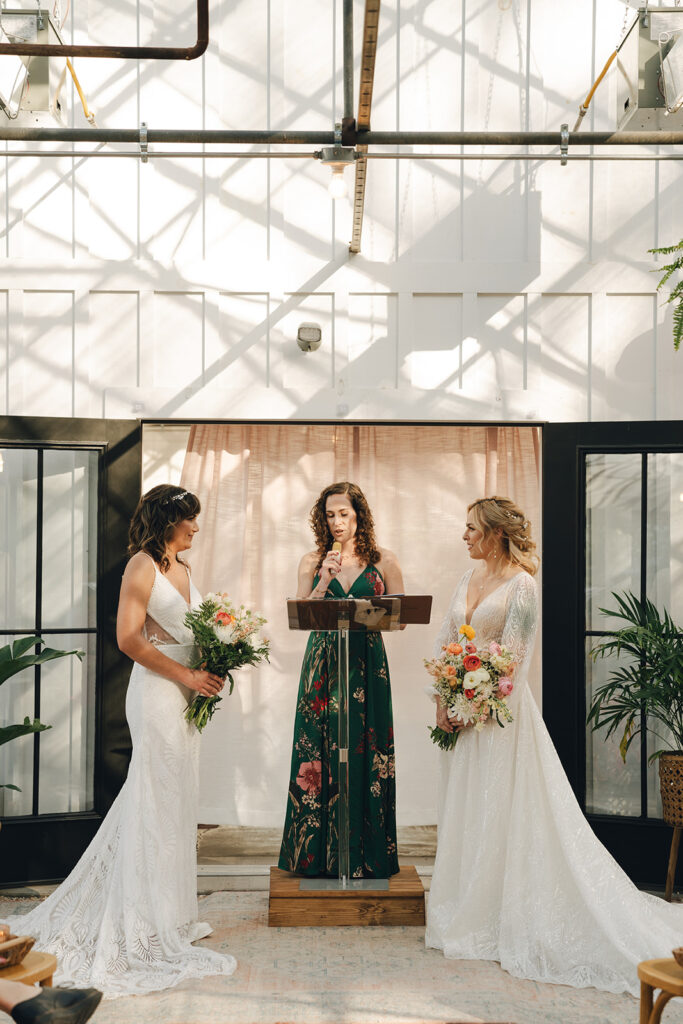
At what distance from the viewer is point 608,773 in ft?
17.2

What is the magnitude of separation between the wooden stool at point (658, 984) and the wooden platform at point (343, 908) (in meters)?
1.68

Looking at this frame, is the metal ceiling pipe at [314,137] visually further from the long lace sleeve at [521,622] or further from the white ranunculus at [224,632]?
the white ranunculus at [224,632]

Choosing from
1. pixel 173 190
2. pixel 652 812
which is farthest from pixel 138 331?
pixel 652 812

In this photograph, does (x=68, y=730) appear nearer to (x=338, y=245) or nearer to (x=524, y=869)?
(x=524, y=869)

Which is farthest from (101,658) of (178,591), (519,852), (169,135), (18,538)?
(169,135)

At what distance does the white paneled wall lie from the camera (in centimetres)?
536

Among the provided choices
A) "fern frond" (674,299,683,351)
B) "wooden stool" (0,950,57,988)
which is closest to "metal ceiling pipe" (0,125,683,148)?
"fern frond" (674,299,683,351)

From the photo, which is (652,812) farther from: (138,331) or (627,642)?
(138,331)

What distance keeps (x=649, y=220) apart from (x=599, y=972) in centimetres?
366

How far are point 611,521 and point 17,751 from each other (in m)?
3.22

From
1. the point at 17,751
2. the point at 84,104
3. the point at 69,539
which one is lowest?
the point at 17,751

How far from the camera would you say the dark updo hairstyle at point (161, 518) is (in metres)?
4.32

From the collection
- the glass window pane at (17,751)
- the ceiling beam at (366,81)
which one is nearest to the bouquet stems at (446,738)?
the glass window pane at (17,751)

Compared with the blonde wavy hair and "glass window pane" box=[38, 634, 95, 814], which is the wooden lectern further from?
"glass window pane" box=[38, 634, 95, 814]
